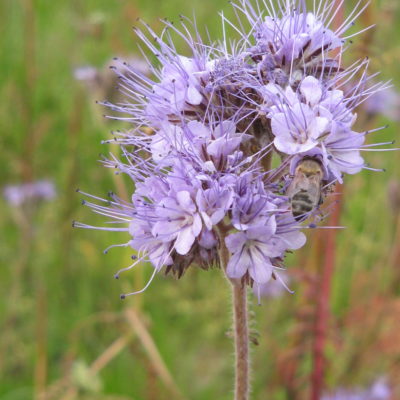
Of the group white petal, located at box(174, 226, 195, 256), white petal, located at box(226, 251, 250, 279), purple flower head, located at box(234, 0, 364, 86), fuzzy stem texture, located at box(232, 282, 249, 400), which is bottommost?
fuzzy stem texture, located at box(232, 282, 249, 400)

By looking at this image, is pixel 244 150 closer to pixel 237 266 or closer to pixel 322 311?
pixel 237 266

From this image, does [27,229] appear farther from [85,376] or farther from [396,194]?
[396,194]

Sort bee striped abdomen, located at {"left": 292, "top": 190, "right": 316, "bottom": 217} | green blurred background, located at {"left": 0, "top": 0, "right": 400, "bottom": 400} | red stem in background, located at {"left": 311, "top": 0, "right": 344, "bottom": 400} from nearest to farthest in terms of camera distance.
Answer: bee striped abdomen, located at {"left": 292, "top": 190, "right": 316, "bottom": 217}, red stem in background, located at {"left": 311, "top": 0, "right": 344, "bottom": 400}, green blurred background, located at {"left": 0, "top": 0, "right": 400, "bottom": 400}

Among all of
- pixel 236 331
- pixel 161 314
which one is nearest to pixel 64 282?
pixel 161 314

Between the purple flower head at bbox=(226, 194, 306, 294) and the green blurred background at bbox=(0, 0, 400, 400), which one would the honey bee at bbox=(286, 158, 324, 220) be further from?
the green blurred background at bbox=(0, 0, 400, 400)

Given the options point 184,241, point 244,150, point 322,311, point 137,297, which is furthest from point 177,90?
point 137,297

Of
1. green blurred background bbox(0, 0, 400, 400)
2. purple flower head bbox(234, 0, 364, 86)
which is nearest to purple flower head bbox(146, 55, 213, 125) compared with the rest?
purple flower head bbox(234, 0, 364, 86)
